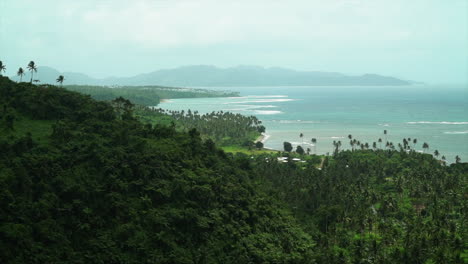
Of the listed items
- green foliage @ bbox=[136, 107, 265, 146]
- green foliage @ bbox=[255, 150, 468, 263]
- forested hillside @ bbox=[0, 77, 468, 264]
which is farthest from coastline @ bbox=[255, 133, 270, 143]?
forested hillside @ bbox=[0, 77, 468, 264]

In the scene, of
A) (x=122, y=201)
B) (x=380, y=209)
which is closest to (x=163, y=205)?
(x=122, y=201)

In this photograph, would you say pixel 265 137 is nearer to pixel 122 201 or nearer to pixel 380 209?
pixel 380 209

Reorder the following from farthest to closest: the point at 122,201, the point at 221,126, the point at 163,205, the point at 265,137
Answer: the point at 265,137
the point at 221,126
the point at 163,205
the point at 122,201

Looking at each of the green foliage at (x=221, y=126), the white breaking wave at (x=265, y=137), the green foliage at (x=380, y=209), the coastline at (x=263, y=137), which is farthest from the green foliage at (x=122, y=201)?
the white breaking wave at (x=265, y=137)

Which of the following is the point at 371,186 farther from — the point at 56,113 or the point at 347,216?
the point at 56,113

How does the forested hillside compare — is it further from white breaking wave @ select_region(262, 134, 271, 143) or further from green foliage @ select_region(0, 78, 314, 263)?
white breaking wave @ select_region(262, 134, 271, 143)

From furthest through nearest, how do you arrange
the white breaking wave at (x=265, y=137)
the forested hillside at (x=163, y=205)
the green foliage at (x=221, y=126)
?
1. the white breaking wave at (x=265, y=137)
2. the green foliage at (x=221, y=126)
3. the forested hillside at (x=163, y=205)

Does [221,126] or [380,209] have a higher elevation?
[221,126]

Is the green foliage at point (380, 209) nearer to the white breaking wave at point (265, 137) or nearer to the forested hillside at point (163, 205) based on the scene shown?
the forested hillside at point (163, 205)

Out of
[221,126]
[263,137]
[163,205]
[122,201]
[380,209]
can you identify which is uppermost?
[221,126]

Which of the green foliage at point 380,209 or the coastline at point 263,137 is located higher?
the coastline at point 263,137
